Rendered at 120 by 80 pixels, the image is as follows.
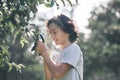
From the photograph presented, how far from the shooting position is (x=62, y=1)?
559 cm

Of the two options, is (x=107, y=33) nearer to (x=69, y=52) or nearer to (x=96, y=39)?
(x=96, y=39)

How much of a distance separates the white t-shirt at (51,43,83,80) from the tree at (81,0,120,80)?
47836 millimetres

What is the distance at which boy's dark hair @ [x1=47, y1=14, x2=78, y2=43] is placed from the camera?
186 inches

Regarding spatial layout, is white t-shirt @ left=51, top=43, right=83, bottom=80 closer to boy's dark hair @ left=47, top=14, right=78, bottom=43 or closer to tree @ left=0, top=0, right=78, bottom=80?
boy's dark hair @ left=47, top=14, right=78, bottom=43

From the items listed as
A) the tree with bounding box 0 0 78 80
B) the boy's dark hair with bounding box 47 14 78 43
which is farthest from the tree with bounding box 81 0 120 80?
the boy's dark hair with bounding box 47 14 78 43

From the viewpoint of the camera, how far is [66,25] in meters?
4.76

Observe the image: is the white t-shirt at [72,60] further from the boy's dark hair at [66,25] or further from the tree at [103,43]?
the tree at [103,43]

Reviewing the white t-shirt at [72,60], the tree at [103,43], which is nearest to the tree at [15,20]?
the white t-shirt at [72,60]

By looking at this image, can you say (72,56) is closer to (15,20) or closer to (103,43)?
(15,20)

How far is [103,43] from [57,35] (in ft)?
172

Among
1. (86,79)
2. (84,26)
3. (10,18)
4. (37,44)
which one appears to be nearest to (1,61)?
(10,18)

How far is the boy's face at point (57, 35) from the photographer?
469 cm

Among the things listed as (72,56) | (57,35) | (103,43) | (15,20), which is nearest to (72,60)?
(72,56)

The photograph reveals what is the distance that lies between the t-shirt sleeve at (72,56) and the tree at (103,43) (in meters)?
47.9
